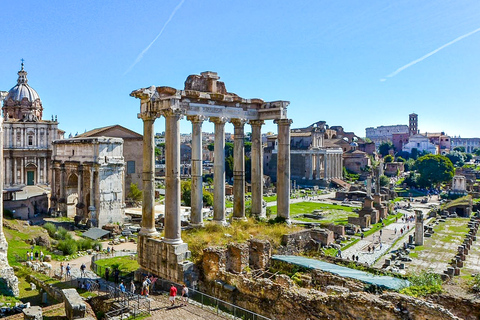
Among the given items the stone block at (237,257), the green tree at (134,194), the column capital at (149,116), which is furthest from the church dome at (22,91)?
the stone block at (237,257)

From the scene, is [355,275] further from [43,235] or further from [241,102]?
[43,235]

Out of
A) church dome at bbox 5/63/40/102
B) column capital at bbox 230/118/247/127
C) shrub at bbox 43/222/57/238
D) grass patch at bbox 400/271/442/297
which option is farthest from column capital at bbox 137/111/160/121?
church dome at bbox 5/63/40/102

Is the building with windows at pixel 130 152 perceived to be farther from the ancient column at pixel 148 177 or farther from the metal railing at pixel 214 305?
the metal railing at pixel 214 305

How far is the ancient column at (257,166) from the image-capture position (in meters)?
18.5

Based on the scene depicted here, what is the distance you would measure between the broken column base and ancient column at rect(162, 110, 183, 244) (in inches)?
14.6

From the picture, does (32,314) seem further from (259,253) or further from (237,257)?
(259,253)

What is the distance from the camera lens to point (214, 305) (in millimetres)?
12398

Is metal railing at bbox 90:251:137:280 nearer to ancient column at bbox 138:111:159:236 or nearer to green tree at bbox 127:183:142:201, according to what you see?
ancient column at bbox 138:111:159:236

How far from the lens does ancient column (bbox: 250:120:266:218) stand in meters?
18.5

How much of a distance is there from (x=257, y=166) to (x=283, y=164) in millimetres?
1348

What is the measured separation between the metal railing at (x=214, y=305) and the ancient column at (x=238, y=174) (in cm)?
534

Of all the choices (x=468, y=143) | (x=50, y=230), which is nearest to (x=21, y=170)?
(x=50, y=230)

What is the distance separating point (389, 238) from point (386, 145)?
115 meters

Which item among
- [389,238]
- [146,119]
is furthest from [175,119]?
→ [389,238]
